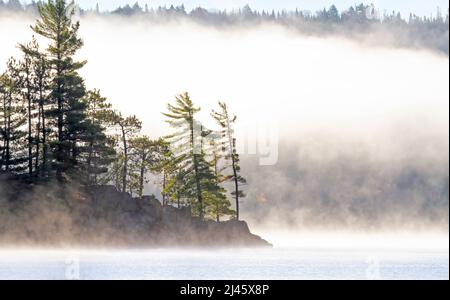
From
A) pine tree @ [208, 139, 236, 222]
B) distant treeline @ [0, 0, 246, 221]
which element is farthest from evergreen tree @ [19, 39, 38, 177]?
pine tree @ [208, 139, 236, 222]

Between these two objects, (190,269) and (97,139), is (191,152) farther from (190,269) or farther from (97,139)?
(190,269)

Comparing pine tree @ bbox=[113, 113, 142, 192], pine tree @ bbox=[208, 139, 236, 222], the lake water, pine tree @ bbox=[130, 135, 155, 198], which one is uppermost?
pine tree @ bbox=[113, 113, 142, 192]

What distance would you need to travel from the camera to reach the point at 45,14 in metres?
58.4

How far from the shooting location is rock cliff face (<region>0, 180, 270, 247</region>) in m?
52.8

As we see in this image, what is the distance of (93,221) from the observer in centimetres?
5516

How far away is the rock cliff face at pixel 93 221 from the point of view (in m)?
52.8

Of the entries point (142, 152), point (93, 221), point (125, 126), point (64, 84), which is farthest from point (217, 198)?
point (64, 84)

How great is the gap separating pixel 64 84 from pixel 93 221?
1062 centimetres

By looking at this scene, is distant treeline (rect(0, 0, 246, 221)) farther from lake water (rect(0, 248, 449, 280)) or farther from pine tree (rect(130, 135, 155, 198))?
lake water (rect(0, 248, 449, 280))

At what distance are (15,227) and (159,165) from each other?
1662 centimetres

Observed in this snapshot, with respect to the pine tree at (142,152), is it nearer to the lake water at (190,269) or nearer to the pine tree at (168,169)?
the pine tree at (168,169)

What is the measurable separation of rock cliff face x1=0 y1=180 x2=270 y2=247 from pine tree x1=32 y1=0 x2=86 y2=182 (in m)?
2.45
